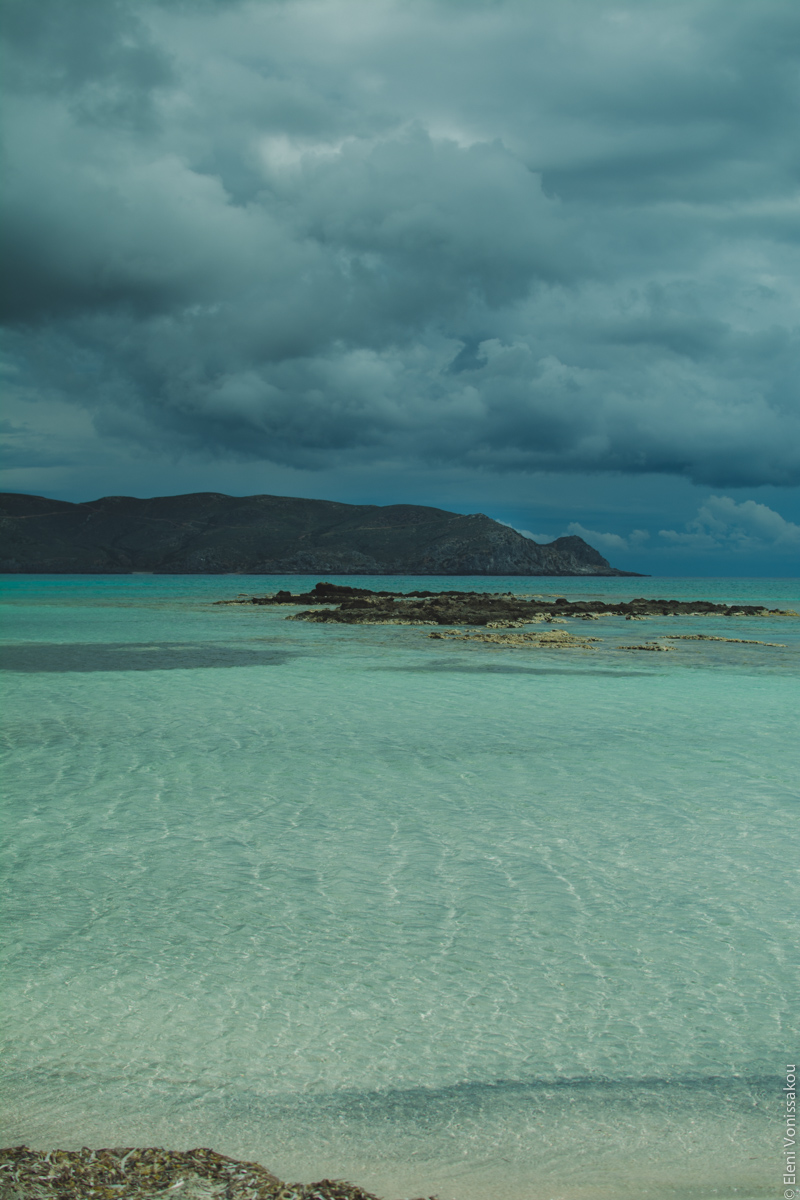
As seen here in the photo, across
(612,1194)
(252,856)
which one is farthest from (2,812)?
(612,1194)

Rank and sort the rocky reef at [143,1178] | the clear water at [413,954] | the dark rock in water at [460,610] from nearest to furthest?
the rocky reef at [143,1178]
the clear water at [413,954]
the dark rock in water at [460,610]

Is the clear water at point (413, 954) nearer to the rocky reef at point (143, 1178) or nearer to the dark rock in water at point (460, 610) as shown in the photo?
the rocky reef at point (143, 1178)

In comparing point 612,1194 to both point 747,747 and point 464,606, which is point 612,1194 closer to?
point 747,747

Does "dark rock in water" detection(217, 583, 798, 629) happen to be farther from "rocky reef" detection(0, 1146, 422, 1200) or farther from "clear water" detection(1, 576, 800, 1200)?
"rocky reef" detection(0, 1146, 422, 1200)

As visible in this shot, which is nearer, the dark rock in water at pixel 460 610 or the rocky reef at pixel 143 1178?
the rocky reef at pixel 143 1178

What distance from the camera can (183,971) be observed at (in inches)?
217

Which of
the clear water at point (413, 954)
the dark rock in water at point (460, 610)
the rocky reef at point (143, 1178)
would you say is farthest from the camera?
the dark rock in water at point (460, 610)

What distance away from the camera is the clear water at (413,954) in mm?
3988

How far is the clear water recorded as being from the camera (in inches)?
157

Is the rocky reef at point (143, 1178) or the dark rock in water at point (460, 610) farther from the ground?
the dark rock in water at point (460, 610)

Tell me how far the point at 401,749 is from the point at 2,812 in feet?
18.2

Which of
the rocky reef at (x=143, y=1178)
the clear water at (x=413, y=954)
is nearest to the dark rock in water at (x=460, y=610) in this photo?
the clear water at (x=413, y=954)

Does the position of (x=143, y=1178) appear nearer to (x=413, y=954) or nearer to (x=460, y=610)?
(x=413, y=954)

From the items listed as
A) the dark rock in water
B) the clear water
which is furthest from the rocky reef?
the dark rock in water
